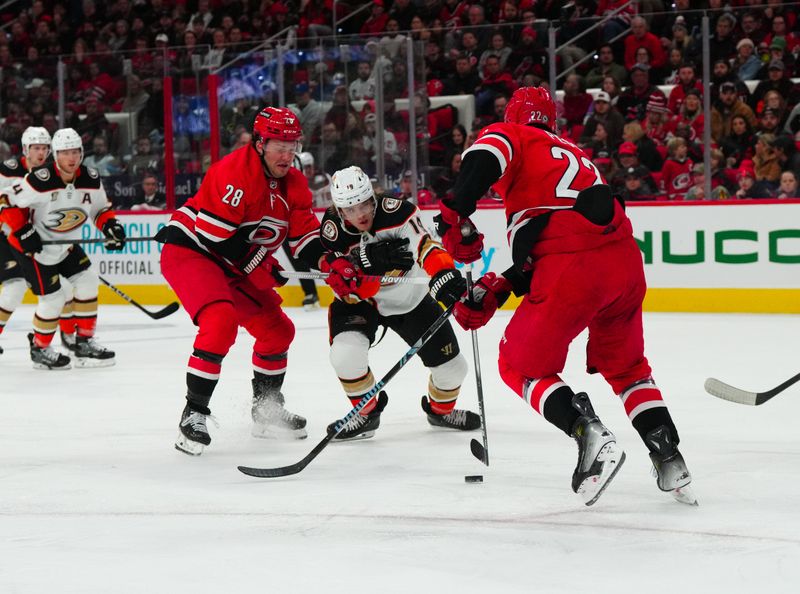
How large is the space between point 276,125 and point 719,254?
4.46m

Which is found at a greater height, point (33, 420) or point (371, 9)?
point (371, 9)

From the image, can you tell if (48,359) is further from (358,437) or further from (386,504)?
(386,504)

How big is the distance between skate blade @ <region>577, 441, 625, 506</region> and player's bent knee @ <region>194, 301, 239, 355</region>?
1359mm

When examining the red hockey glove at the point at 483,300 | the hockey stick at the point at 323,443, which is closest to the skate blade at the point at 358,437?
the hockey stick at the point at 323,443

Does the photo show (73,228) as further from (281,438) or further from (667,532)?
(667,532)

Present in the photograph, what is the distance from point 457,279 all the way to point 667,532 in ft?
3.39

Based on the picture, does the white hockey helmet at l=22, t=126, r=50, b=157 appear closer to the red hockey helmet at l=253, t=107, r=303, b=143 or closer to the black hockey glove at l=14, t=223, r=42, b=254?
the black hockey glove at l=14, t=223, r=42, b=254

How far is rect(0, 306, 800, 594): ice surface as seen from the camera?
8.39 feet

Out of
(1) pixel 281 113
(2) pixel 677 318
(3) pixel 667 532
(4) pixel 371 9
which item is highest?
(4) pixel 371 9

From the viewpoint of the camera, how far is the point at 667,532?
2846 mm

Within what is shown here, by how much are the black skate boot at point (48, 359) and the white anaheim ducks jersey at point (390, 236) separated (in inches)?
98.5

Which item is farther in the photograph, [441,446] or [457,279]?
[441,446]

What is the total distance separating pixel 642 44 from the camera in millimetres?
8570

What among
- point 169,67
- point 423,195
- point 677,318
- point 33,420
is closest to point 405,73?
point 423,195
